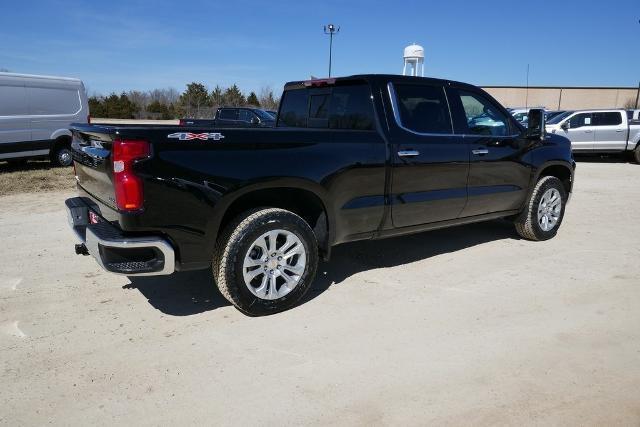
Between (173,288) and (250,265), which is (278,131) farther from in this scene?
(173,288)

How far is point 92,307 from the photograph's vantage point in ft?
12.6

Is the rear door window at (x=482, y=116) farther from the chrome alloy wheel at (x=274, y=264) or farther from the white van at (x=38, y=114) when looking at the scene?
the white van at (x=38, y=114)

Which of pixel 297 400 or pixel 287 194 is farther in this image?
pixel 287 194

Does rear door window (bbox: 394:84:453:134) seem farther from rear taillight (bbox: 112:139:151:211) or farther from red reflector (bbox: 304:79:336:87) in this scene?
rear taillight (bbox: 112:139:151:211)

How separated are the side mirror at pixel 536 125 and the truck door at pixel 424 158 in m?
1.10

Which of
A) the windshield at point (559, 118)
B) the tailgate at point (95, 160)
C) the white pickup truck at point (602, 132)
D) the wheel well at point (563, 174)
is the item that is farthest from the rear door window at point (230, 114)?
the tailgate at point (95, 160)

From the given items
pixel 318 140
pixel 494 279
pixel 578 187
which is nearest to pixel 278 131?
pixel 318 140

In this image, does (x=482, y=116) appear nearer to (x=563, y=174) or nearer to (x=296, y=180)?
(x=563, y=174)

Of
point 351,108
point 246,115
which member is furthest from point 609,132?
point 351,108

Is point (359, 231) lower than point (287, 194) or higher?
lower

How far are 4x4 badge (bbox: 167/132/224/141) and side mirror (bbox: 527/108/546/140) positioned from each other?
3614mm

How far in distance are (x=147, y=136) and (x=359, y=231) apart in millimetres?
1925

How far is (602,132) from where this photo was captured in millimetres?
16078

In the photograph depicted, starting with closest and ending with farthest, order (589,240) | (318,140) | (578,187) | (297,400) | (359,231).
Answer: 1. (297,400)
2. (318,140)
3. (359,231)
4. (589,240)
5. (578,187)
